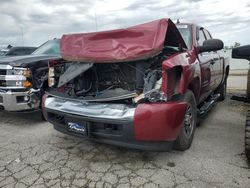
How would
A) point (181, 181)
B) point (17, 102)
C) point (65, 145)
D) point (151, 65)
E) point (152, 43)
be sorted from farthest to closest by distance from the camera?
1. point (17, 102)
2. point (65, 145)
3. point (151, 65)
4. point (152, 43)
5. point (181, 181)

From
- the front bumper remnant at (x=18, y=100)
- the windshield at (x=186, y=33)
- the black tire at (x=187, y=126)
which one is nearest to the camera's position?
the black tire at (x=187, y=126)

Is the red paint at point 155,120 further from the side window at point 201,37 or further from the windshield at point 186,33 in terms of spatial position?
the side window at point 201,37

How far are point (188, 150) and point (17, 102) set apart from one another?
9.75 feet

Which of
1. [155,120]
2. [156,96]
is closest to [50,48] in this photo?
[156,96]

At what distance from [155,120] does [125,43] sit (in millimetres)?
1024

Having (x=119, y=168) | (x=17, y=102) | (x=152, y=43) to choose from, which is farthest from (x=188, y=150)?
(x=17, y=102)

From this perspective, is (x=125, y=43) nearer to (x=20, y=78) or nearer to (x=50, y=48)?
(x=20, y=78)

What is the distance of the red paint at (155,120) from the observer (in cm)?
283

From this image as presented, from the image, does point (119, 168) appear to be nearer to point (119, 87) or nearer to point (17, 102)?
point (119, 87)

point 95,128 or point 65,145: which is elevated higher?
point 95,128

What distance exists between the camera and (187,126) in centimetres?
363

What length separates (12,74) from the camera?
15.2ft

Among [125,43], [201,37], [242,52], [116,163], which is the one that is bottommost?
[116,163]

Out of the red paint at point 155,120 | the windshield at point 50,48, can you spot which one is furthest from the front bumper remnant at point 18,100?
the red paint at point 155,120
